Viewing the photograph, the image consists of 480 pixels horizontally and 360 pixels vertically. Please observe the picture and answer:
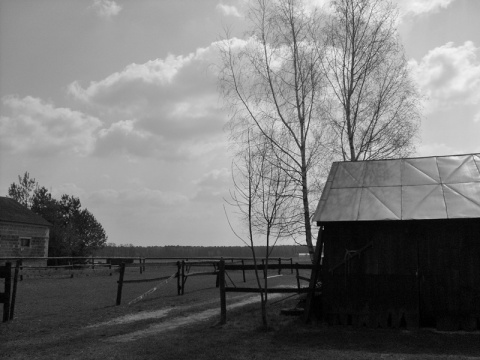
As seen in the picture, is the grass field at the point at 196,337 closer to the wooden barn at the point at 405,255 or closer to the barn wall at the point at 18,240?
the wooden barn at the point at 405,255

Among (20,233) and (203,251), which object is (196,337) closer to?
(20,233)

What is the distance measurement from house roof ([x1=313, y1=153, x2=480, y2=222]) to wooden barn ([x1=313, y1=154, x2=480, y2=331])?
26 millimetres

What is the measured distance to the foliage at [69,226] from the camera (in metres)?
52.7

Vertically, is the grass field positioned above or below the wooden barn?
below

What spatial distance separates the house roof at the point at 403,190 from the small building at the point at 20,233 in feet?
110

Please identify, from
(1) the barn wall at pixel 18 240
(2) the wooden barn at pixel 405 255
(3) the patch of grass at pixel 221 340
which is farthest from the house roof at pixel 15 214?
(2) the wooden barn at pixel 405 255

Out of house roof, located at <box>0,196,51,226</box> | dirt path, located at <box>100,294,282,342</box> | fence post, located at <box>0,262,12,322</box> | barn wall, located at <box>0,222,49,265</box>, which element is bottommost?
dirt path, located at <box>100,294,282,342</box>

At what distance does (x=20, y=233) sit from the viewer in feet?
138

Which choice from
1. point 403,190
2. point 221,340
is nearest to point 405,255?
point 403,190

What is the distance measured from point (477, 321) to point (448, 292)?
0.94 metres

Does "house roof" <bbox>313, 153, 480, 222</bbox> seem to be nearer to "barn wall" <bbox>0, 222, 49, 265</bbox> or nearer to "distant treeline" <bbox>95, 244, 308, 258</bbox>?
"barn wall" <bbox>0, 222, 49, 265</bbox>

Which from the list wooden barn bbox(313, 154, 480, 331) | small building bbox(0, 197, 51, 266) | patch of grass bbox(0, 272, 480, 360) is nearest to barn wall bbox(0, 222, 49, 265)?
small building bbox(0, 197, 51, 266)

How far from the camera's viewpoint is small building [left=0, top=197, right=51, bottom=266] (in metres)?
40.1

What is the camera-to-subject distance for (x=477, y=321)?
39.8 feet
